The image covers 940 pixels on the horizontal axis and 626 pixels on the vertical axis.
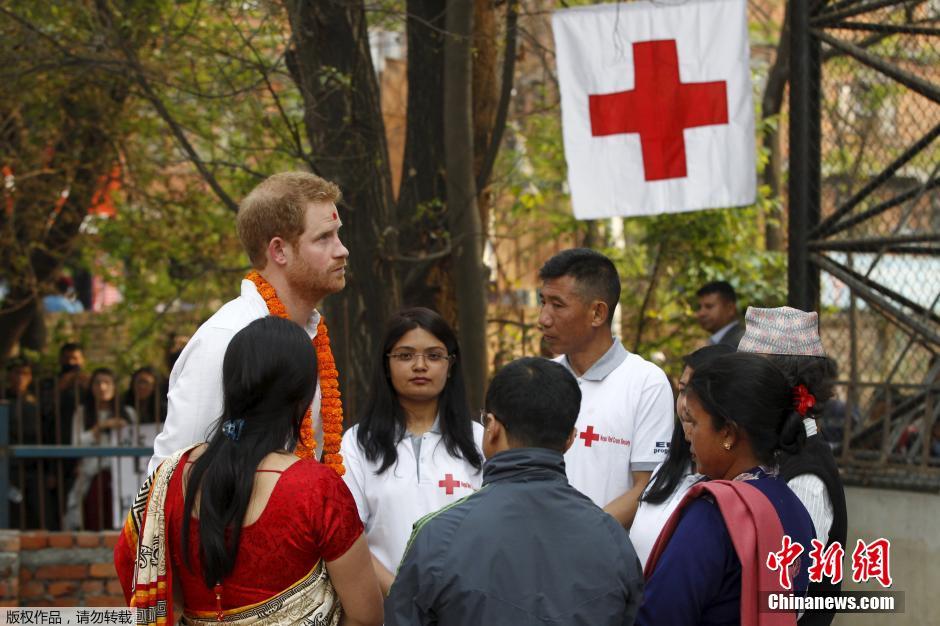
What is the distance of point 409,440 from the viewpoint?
418cm

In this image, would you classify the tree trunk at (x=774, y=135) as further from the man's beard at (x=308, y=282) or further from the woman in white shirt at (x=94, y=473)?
the man's beard at (x=308, y=282)

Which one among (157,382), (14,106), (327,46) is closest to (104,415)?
(157,382)

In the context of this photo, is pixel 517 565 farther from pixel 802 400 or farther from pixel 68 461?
pixel 68 461

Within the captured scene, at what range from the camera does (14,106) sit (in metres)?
9.53

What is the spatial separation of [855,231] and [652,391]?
401 centimetres

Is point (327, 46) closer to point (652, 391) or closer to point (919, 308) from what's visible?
point (652, 391)

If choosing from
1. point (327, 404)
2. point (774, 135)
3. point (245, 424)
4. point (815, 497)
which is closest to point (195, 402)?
point (245, 424)

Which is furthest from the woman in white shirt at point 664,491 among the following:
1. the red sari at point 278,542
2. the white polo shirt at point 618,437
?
the red sari at point 278,542

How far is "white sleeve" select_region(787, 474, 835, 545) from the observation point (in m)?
3.36

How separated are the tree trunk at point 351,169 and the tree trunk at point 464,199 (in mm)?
473

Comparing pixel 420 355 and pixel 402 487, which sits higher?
pixel 420 355

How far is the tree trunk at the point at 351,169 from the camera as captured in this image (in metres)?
6.48

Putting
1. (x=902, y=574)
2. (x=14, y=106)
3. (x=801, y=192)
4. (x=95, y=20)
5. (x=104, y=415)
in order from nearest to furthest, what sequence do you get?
(x=902, y=574) → (x=801, y=192) → (x=95, y=20) → (x=104, y=415) → (x=14, y=106)

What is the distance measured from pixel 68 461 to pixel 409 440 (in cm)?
456
